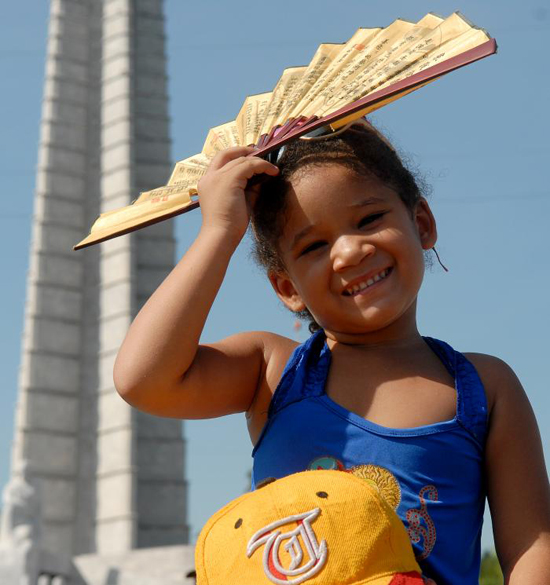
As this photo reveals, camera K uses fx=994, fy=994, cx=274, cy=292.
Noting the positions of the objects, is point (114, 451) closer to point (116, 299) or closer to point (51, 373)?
point (51, 373)

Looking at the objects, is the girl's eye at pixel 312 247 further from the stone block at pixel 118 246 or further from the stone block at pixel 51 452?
the stone block at pixel 118 246

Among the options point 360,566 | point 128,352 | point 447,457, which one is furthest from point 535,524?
point 128,352

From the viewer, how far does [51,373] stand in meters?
10.9

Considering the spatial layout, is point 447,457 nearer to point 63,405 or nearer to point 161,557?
point 161,557

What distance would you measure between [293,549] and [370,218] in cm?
65

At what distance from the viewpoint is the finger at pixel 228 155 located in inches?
70.6

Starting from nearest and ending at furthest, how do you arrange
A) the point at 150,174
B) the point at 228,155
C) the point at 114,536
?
the point at 228,155
the point at 114,536
the point at 150,174

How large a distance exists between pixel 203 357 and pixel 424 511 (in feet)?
1.48

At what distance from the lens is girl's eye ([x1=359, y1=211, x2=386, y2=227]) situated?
5.70 ft

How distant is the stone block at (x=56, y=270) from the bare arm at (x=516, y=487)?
9902 millimetres

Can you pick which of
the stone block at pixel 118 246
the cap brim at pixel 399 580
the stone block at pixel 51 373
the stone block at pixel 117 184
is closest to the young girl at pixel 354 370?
the cap brim at pixel 399 580

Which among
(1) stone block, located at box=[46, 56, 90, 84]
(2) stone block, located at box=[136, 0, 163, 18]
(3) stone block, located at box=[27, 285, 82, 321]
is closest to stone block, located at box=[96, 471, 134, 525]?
(3) stone block, located at box=[27, 285, 82, 321]

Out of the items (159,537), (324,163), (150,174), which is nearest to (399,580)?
(324,163)

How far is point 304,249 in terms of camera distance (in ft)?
5.76
